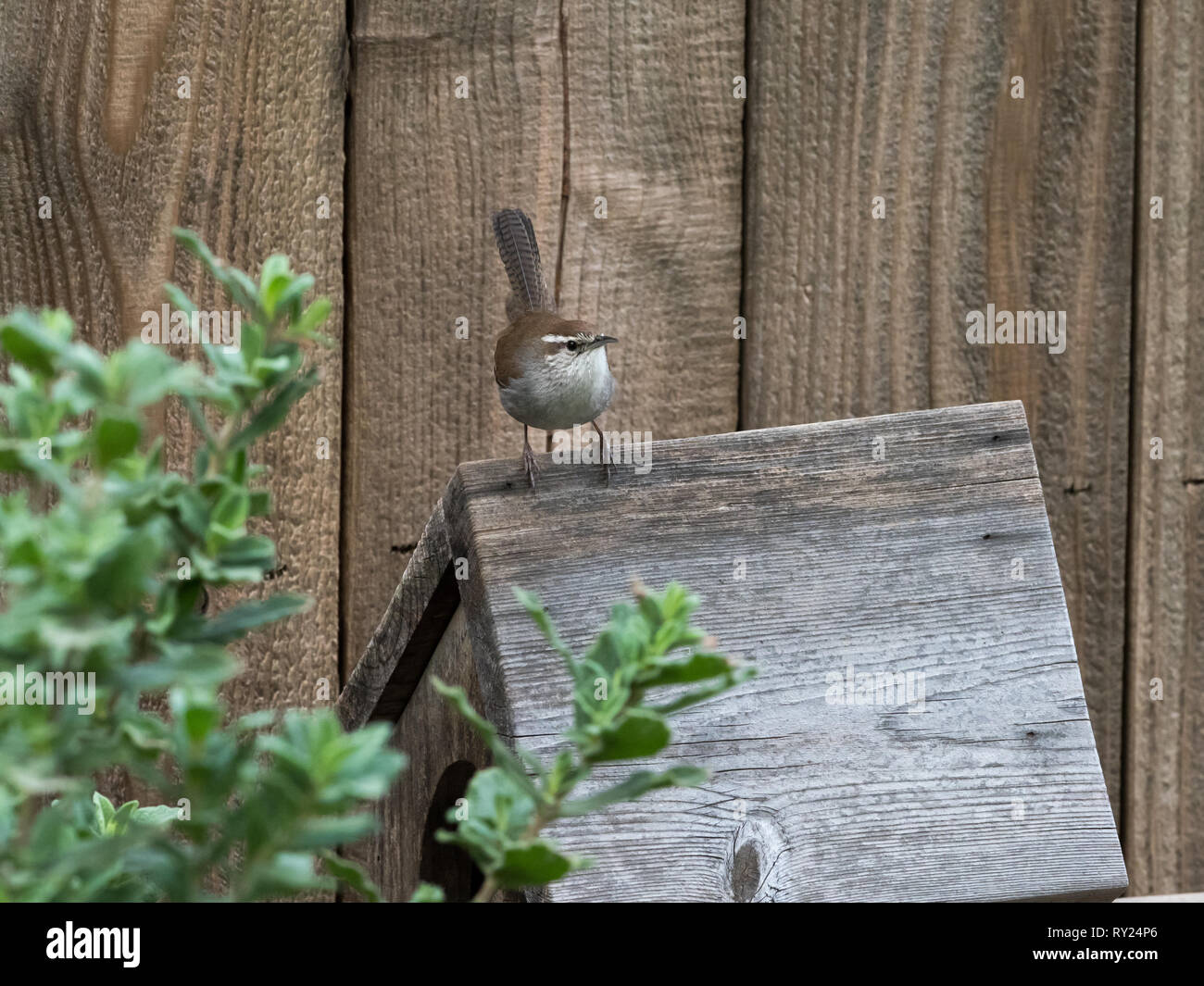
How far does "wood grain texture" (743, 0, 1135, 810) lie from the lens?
93.4 inches

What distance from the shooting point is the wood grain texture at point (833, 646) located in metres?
1.60

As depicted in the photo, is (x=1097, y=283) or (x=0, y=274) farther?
(x=1097, y=283)

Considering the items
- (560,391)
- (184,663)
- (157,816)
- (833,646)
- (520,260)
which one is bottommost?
(157,816)

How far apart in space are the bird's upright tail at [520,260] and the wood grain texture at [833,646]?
593mm

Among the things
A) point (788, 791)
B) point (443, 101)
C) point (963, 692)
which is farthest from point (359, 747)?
point (443, 101)

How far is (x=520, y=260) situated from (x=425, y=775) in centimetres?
90

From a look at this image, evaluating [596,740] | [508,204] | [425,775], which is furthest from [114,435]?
[508,204]

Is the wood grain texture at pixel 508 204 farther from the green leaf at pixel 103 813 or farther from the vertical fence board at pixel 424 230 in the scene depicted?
the green leaf at pixel 103 813

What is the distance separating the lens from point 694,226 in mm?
2379

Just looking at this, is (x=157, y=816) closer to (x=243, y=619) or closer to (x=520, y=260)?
(x=243, y=619)

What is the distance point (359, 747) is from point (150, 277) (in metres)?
1.74
